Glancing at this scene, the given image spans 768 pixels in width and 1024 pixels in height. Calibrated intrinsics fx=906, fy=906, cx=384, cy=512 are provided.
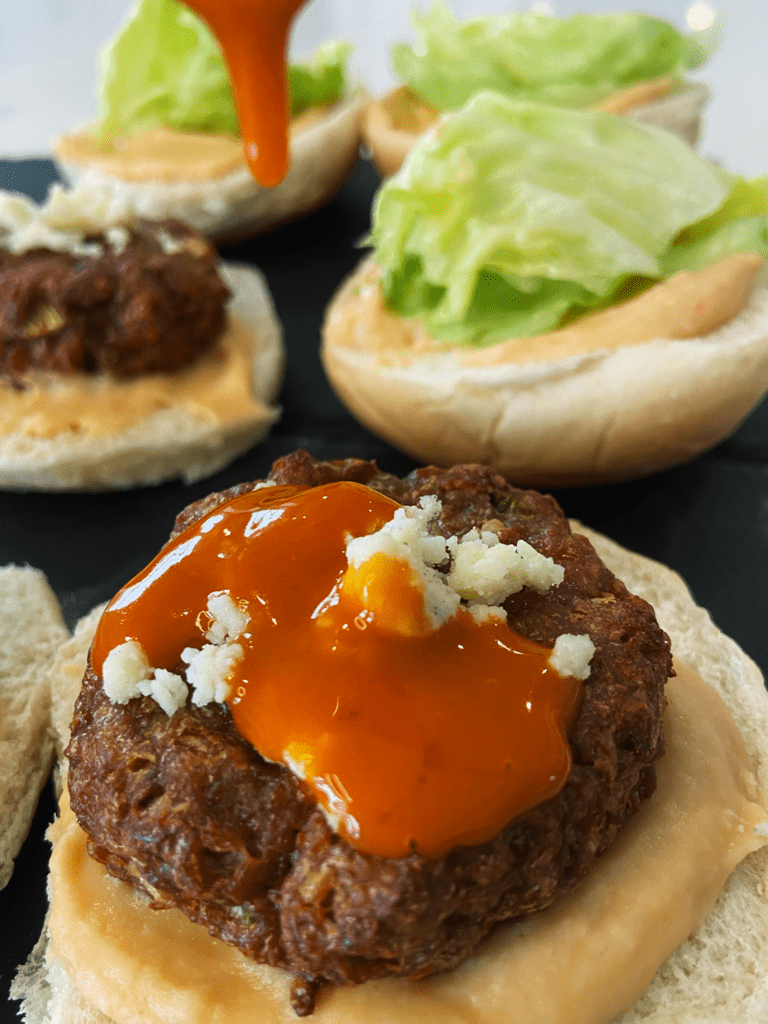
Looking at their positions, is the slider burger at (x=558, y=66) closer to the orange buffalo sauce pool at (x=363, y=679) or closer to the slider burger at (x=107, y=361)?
the slider burger at (x=107, y=361)

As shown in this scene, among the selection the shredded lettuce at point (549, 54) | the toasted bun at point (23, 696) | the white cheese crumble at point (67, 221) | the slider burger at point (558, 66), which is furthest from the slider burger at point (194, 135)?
the toasted bun at point (23, 696)

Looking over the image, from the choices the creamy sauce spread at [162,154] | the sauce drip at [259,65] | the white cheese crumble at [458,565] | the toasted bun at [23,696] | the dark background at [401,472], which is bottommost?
the dark background at [401,472]

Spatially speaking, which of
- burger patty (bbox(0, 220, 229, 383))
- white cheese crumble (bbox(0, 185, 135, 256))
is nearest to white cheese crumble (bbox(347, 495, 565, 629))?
burger patty (bbox(0, 220, 229, 383))

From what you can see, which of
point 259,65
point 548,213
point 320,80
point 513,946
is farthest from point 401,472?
point 320,80

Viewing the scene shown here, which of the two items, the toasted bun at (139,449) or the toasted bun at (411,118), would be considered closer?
the toasted bun at (139,449)

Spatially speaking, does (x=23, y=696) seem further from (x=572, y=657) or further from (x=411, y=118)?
(x=411, y=118)

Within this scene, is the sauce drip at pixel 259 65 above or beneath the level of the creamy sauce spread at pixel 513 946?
above

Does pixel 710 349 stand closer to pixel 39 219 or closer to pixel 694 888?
pixel 694 888
